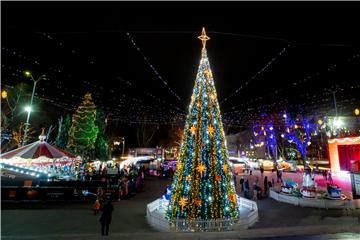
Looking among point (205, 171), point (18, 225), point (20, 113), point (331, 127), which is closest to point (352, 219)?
point (205, 171)

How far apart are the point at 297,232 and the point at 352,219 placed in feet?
12.8

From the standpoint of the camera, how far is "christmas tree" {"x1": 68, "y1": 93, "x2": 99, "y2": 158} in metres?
34.2

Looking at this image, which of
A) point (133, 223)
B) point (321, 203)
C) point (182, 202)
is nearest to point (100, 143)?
point (133, 223)

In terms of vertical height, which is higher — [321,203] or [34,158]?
[34,158]

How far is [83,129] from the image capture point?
3434 centimetres

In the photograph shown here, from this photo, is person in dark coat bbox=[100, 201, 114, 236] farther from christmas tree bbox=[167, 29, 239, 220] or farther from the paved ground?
christmas tree bbox=[167, 29, 239, 220]

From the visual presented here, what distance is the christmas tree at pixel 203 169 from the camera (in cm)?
1019

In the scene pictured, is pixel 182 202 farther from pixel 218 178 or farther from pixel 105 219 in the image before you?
pixel 105 219

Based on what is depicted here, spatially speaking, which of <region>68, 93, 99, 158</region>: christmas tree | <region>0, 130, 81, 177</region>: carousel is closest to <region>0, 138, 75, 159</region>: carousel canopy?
<region>0, 130, 81, 177</region>: carousel

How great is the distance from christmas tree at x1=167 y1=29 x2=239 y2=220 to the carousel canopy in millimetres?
11550

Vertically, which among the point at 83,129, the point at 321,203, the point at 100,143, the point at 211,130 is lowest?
the point at 321,203

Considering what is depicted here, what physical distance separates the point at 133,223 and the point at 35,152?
10.3 m

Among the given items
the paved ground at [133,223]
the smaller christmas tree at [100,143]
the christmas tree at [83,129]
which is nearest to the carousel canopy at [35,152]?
the paved ground at [133,223]

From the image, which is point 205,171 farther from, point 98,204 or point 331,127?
point 331,127
